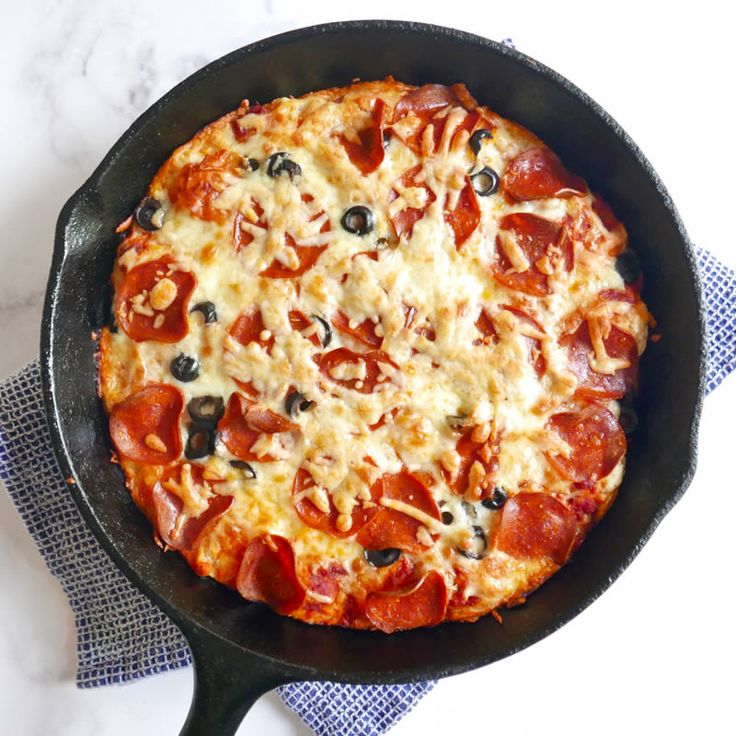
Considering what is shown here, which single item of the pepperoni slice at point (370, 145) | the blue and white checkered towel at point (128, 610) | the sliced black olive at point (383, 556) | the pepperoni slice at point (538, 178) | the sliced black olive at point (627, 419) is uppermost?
the pepperoni slice at point (538, 178)

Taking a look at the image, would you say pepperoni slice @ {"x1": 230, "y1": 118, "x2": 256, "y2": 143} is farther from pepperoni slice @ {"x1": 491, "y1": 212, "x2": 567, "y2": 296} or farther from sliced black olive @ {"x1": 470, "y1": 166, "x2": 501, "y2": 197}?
pepperoni slice @ {"x1": 491, "y1": 212, "x2": 567, "y2": 296}

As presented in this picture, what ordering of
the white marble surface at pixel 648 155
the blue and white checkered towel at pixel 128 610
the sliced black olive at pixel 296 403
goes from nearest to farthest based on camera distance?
1. the sliced black olive at pixel 296 403
2. the blue and white checkered towel at pixel 128 610
3. the white marble surface at pixel 648 155

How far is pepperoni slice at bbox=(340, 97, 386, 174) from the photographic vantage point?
8.34 feet

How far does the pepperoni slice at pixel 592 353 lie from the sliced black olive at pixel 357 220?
2.25 feet

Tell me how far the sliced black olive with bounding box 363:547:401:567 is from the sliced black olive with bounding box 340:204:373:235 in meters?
0.96

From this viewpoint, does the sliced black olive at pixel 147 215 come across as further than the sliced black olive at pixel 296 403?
Yes

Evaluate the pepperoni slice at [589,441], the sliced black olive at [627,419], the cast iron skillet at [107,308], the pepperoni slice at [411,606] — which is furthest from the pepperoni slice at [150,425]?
the sliced black olive at [627,419]

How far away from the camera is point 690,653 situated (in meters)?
3.08

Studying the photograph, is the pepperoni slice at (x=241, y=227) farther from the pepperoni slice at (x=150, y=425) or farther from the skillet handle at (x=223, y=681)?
the skillet handle at (x=223, y=681)

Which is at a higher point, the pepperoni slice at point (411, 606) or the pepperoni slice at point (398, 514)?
the pepperoni slice at point (398, 514)

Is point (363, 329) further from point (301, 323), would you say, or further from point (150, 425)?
point (150, 425)

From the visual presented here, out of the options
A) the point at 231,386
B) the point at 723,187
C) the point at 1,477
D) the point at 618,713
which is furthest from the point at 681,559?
the point at 1,477

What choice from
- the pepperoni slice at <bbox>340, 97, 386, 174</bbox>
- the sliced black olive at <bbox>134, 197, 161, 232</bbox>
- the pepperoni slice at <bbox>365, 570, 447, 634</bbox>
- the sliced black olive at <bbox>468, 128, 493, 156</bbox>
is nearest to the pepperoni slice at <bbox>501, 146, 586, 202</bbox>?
the sliced black olive at <bbox>468, 128, 493, 156</bbox>

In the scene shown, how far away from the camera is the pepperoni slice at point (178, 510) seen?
255 centimetres
